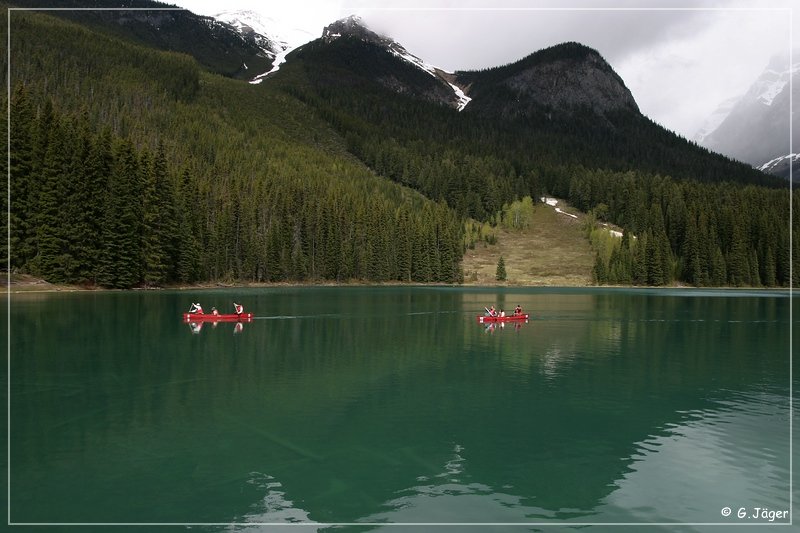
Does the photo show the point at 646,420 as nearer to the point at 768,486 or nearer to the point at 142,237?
the point at 768,486

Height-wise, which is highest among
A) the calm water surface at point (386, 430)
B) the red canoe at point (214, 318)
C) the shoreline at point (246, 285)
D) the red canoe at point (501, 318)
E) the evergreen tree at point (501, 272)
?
the evergreen tree at point (501, 272)

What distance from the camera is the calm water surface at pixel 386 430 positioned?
1811cm

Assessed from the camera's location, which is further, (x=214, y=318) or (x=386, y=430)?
(x=214, y=318)

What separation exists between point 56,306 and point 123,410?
51.7 metres

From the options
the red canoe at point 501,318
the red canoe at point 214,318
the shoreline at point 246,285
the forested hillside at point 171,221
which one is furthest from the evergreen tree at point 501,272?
the red canoe at point 214,318

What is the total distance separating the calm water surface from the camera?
18.1m

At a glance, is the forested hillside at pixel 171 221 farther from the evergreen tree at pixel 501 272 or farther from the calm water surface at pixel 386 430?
the calm water surface at pixel 386 430

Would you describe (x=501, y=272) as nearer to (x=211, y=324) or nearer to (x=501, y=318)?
(x=501, y=318)

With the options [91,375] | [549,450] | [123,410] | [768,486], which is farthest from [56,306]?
[768,486]

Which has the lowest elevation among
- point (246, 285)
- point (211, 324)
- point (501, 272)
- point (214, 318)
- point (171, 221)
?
point (211, 324)

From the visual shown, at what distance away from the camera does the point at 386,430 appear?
25.7 metres

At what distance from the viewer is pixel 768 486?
20391 millimetres

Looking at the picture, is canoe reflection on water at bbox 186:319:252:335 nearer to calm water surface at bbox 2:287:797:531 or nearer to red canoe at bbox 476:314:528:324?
calm water surface at bbox 2:287:797:531

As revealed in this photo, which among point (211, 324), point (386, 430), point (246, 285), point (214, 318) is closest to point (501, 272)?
point (246, 285)
